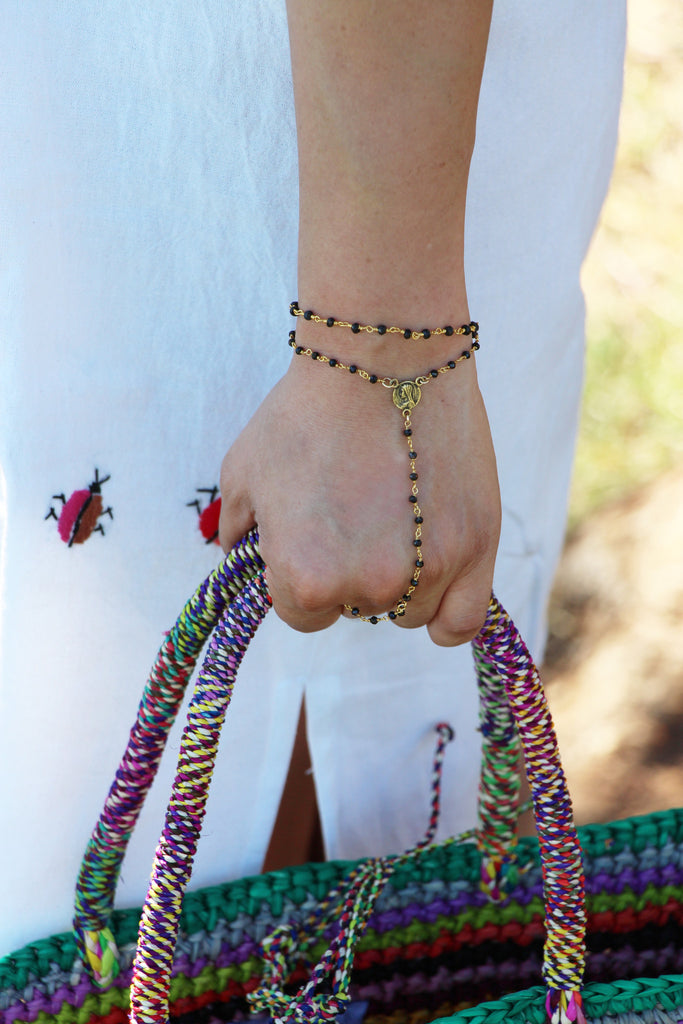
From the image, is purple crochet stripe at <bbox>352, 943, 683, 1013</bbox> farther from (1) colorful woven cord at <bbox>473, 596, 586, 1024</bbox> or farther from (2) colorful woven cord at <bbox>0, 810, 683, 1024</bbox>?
(1) colorful woven cord at <bbox>473, 596, 586, 1024</bbox>

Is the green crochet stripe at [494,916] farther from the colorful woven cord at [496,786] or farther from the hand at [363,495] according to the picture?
the hand at [363,495]

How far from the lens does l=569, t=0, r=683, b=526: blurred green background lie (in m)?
1.95

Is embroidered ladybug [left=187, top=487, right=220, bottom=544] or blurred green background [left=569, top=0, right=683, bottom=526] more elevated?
blurred green background [left=569, top=0, right=683, bottom=526]

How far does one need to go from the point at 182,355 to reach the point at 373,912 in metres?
0.45

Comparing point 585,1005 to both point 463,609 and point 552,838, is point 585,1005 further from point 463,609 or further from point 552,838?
point 463,609

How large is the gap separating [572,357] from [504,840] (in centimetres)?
42

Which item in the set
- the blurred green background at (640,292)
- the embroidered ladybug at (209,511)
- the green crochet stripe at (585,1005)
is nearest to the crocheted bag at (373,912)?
the green crochet stripe at (585,1005)

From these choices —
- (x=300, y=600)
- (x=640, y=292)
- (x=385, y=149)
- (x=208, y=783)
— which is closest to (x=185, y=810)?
(x=208, y=783)

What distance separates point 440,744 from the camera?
2.71 ft

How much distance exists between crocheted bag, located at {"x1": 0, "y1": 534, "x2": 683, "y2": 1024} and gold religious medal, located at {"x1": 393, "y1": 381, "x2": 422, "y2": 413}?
0.12 m

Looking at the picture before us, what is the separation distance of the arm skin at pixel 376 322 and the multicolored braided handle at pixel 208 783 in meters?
0.07

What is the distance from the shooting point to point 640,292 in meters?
2.08

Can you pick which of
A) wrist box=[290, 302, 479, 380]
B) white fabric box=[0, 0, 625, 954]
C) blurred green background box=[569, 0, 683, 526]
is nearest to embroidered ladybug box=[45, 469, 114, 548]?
white fabric box=[0, 0, 625, 954]

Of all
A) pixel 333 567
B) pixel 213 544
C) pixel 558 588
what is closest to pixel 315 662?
pixel 213 544
